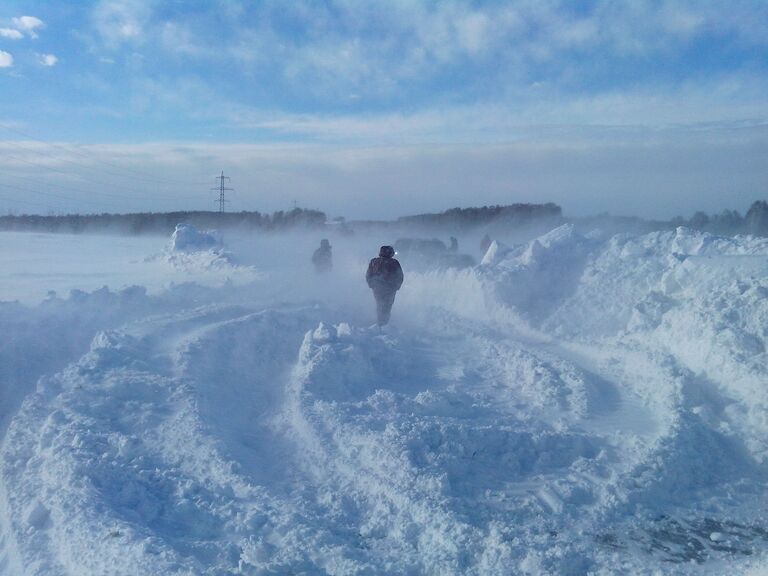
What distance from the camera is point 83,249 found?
4084cm

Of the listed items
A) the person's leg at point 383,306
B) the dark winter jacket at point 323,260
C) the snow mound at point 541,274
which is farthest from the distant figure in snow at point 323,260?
the person's leg at point 383,306

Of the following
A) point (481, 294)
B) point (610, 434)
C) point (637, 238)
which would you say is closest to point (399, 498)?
point (610, 434)

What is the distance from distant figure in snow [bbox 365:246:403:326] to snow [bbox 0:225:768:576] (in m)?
0.60

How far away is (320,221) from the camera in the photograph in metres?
58.7

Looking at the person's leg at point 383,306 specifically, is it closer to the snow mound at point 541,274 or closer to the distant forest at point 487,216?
the snow mound at point 541,274

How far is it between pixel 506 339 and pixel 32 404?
8.12 metres

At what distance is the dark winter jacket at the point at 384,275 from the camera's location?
1402 centimetres

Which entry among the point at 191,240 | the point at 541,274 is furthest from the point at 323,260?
the point at 191,240

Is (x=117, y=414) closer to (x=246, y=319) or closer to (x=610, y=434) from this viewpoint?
(x=246, y=319)

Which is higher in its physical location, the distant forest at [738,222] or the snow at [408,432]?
the distant forest at [738,222]

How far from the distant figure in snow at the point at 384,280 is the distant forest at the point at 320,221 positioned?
14.5 m

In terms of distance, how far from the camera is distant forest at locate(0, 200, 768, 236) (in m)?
26.7

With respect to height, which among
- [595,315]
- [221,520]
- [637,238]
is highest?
[637,238]

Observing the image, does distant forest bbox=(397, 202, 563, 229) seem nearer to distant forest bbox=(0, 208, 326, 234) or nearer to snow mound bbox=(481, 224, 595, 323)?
distant forest bbox=(0, 208, 326, 234)
